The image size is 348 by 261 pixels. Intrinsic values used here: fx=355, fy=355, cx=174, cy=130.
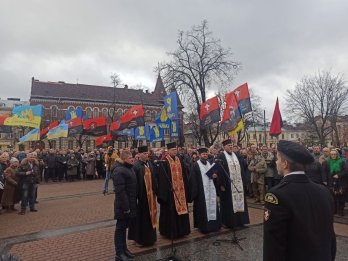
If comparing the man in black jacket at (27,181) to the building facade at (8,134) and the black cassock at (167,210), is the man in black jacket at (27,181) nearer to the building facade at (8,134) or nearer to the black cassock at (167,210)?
the black cassock at (167,210)

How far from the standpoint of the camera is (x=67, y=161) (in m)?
21.3

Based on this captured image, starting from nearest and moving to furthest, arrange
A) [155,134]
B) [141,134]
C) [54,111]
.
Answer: [155,134] < [141,134] < [54,111]

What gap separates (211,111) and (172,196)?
25.4ft

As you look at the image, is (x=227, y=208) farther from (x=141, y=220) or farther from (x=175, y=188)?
(x=141, y=220)

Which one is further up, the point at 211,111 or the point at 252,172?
the point at 211,111

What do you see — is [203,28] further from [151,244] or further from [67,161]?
[151,244]

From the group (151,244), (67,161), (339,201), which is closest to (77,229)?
(151,244)

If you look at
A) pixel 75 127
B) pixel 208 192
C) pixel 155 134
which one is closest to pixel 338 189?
pixel 208 192

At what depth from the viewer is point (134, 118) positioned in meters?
19.5

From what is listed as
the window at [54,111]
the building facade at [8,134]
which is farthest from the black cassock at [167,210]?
the window at [54,111]

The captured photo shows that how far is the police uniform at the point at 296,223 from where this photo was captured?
246cm

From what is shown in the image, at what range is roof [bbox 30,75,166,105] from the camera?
67.6 metres

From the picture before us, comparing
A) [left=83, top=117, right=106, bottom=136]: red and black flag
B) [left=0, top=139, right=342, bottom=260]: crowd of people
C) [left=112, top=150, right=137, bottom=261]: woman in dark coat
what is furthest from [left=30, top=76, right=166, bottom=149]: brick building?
[left=112, top=150, right=137, bottom=261]: woman in dark coat

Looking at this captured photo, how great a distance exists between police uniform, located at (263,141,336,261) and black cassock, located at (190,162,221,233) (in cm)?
547
